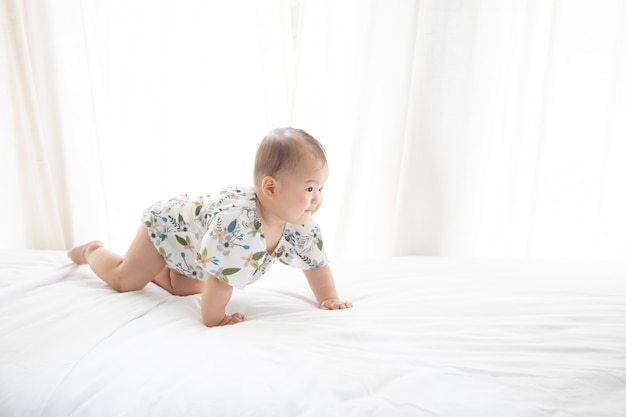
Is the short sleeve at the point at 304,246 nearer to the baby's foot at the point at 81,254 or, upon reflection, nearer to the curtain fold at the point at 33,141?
the baby's foot at the point at 81,254

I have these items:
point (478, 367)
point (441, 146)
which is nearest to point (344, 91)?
point (441, 146)

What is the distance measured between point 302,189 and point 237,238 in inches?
7.4

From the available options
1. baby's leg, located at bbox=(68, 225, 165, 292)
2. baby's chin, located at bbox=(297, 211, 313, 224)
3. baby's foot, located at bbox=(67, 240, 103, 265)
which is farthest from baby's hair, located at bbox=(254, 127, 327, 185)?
baby's foot, located at bbox=(67, 240, 103, 265)

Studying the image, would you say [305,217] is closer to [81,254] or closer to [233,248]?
[233,248]

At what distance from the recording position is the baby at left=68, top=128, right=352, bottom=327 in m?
1.08

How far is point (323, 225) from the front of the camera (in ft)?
6.20

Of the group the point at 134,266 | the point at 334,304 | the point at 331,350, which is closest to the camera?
the point at 331,350

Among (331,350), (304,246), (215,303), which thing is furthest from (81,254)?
(331,350)

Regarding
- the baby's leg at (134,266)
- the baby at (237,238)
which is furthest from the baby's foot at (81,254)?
the baby's leg at (134,266)

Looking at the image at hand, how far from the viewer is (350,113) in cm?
175

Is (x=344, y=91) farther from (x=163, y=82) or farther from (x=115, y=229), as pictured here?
(x=115, y=229)

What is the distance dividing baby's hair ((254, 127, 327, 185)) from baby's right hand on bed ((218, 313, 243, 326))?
1.10ft

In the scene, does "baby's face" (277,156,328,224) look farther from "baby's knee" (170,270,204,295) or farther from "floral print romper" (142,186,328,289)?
"baby's knee" (170,270,204,295)

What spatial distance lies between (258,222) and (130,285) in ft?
1.39
